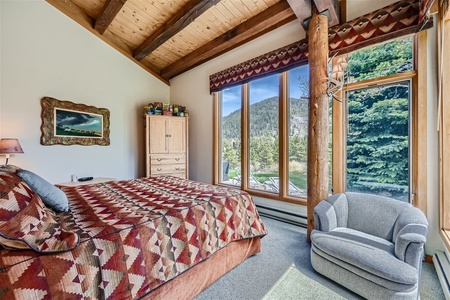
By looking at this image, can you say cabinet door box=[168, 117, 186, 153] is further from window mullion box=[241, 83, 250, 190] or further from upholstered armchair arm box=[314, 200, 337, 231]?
upholstered armchair arm box=[314, 200, 337, 231]

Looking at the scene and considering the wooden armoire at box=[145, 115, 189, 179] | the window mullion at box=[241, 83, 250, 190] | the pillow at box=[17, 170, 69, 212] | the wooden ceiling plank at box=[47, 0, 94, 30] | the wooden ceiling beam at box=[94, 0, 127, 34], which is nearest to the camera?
the pillow at box=[17, 170, 69, 212]

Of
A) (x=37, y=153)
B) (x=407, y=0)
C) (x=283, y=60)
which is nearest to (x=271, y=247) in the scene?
(x=283, y=60)

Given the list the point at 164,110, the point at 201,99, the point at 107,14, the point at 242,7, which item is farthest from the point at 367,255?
the point at 107,14

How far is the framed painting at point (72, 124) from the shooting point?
3.31 m

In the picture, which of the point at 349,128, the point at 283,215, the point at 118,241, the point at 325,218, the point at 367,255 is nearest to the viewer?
the point at 118,241

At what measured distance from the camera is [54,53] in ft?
11.1

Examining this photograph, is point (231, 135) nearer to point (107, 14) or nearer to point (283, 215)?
point (283, 215)

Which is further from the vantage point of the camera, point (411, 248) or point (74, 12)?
point (74, 12)

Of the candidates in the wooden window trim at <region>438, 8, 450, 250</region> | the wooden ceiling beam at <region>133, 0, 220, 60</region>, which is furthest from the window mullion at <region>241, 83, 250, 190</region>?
the wooden window trim at <region>438, 8, 450, 250</region>

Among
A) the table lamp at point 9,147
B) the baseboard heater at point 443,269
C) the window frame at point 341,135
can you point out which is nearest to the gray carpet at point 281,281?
the baseboard heater at point 443,269

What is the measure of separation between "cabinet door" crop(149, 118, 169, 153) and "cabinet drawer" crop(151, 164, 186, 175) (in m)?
0.33

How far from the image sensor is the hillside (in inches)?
121

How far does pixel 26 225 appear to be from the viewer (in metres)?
0.97

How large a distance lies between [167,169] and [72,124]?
1885 mm
